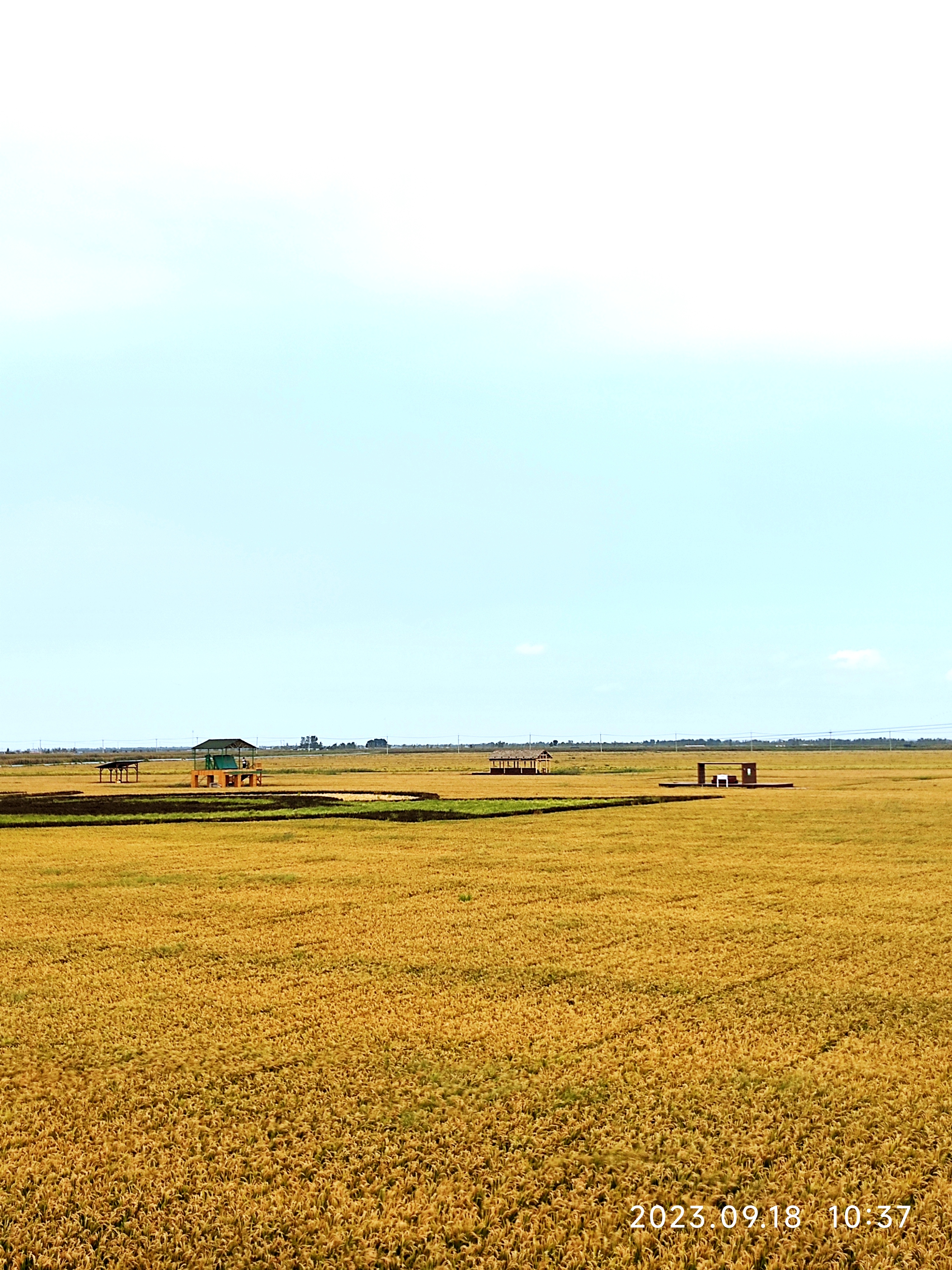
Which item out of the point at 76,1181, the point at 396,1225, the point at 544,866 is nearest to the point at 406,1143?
the point at 396,1225

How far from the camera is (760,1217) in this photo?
18.9 ft

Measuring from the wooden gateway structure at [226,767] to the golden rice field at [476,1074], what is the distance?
48190 mm

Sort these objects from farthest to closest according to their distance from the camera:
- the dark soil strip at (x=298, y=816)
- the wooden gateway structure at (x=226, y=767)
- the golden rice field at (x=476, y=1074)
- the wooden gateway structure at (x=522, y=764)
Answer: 1. the wooden gateway structure at (x=522, y=764)
2. the wooden gateway structure at (x=226, y=767)
3. the dark soil strip at (x=298, y=816)
4. the golden rice field at (x=476, y=1074)

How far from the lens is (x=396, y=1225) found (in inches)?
222

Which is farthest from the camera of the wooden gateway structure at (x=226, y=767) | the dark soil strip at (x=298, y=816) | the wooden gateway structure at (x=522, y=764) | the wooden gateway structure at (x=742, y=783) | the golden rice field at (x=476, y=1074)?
the wooden gateway structure at (x=522, y=764)

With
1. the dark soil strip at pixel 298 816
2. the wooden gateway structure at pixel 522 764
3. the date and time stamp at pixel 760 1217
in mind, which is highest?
the date and time stamp at pixel 760 1217

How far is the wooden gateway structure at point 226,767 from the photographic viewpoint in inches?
2534

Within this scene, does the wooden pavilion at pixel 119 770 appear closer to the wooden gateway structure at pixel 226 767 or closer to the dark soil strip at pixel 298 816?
the wooden gateway structure at pixel 226 767

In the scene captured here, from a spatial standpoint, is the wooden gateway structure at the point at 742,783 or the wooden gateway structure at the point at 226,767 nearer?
the wooden gateway structure at the point at 742,783

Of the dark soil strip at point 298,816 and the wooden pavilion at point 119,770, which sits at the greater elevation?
the dark soil strip at point 298,816

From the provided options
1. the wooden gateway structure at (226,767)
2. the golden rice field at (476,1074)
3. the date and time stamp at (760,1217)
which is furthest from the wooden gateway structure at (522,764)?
the date and time stamp at (760,1217)

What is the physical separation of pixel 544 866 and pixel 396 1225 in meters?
14.5

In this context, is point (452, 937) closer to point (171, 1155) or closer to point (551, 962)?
point (551, 962)

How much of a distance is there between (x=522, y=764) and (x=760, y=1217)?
86.4m
